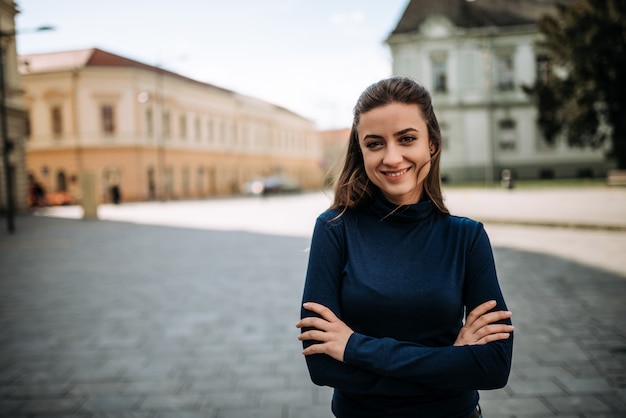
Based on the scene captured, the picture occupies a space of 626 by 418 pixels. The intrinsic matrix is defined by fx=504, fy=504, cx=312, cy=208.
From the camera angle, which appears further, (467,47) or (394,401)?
(467,47)

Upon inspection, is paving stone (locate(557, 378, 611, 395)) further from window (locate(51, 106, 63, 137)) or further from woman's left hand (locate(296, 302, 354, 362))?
window (locate(51, 106, 63, 137))

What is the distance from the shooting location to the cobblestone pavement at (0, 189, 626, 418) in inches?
143

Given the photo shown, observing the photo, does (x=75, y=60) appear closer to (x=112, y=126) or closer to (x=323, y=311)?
(x=112, y=126)

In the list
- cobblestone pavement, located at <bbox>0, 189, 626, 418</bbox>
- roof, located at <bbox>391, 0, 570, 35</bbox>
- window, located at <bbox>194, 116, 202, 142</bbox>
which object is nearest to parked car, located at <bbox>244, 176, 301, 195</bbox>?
window, located at <bbox>194, 116, 202, 142</bbox>

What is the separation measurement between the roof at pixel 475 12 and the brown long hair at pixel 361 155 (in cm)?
4160

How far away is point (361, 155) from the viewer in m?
2.03

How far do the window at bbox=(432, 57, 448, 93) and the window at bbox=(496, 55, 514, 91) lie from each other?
4354 mm

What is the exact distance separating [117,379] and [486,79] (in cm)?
4107

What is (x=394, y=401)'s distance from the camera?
175 cm

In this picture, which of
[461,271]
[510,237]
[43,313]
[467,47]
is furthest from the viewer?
[467,47]

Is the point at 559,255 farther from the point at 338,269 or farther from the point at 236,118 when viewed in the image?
the point at 236,118

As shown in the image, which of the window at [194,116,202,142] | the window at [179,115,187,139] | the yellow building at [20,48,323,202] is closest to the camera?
the yellow building at [20,48,323,202]

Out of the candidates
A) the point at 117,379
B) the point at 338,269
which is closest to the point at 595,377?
the point at 338,269

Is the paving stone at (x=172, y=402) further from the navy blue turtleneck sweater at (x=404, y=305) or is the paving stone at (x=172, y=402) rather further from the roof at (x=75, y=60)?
the roof at (x=75, y=60)
